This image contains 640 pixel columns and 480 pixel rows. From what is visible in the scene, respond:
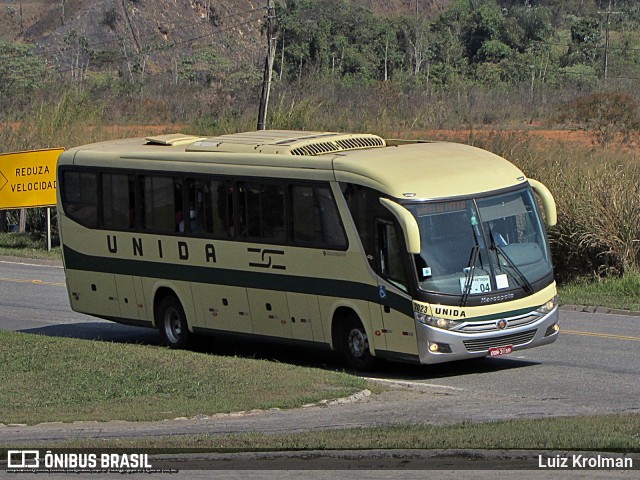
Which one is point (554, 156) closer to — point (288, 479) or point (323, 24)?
point (288, 479)

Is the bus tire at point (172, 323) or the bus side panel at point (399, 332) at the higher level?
the bus side panel at point (399, 332)

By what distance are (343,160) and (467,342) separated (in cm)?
317

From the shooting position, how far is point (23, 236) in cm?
4169

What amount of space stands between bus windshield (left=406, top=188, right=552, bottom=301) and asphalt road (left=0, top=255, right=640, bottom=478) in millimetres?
1334

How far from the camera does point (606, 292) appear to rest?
2647cm

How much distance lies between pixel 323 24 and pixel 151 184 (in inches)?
2366

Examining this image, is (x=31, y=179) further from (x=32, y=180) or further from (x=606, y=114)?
(x=606, y=114)

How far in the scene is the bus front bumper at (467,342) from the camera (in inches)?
670

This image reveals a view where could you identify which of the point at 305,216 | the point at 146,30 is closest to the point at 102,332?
the point at 305,216

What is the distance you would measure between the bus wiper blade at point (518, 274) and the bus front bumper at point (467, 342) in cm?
49

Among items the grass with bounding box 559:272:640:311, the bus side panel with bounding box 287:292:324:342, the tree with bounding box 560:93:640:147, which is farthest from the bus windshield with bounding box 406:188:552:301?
the tree with bounding box 560:93:640:147

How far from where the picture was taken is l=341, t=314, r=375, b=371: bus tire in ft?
59.7

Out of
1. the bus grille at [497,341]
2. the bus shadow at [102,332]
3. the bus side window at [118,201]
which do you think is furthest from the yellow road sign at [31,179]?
the bus grille at [497,341]

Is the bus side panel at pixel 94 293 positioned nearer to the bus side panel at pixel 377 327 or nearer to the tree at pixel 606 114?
the bus side panel at pixel 377 327
